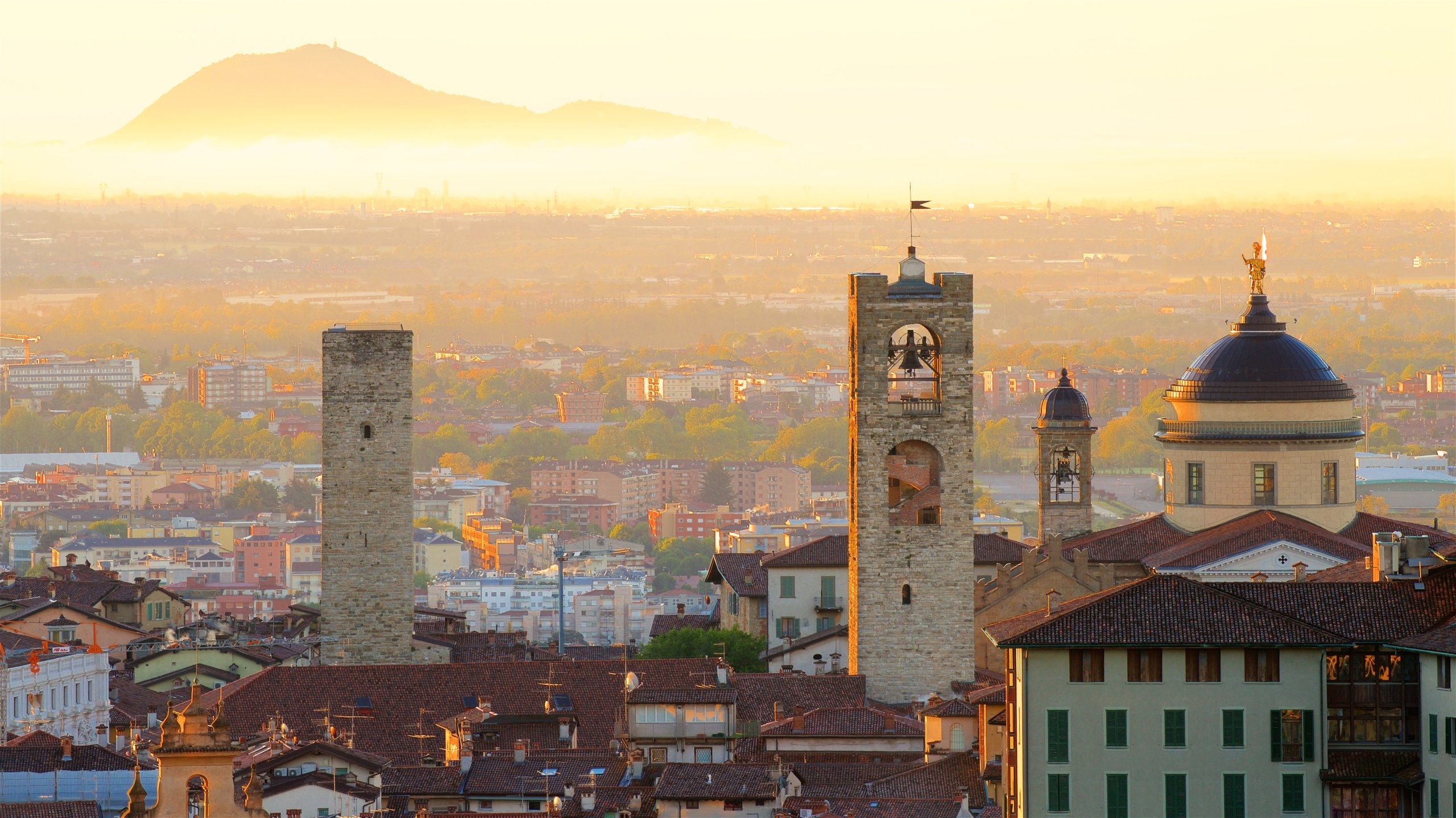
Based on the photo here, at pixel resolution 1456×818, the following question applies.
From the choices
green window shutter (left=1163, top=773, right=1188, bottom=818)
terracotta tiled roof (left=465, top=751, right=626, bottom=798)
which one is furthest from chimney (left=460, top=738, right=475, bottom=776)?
green window shutter (left=1163, top=773, right=1188, bottom=818)

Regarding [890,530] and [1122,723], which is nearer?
[1122,723]

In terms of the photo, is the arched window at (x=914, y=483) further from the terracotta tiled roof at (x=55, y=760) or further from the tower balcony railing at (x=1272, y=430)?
the terracotta tiled roof at (x=55, y=760)

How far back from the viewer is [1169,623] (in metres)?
35.6

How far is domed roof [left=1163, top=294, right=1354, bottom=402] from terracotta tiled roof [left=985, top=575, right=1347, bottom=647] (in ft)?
67.5

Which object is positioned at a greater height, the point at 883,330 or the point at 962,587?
the point at 883,330

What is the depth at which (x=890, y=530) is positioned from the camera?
5603 centimetres

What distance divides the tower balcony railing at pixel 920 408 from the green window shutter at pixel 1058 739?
21595 mm

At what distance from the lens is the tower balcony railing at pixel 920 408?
2232 inches

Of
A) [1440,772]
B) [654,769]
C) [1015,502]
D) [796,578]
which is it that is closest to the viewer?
[1440,772]

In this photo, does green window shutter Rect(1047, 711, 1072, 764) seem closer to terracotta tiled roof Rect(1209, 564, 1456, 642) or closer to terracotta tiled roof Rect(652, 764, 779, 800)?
terracotta tiled roof Rect(1209, 564, 1456, 642)

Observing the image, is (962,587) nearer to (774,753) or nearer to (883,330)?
(883,330)

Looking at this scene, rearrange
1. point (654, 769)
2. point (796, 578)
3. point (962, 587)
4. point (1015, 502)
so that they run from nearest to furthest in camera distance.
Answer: point (654, 769)
point (962, 587)
point (796, 578)
point (1015, 502)

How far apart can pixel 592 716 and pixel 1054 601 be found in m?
7.16

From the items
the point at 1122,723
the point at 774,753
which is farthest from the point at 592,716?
the point at 1122,723
